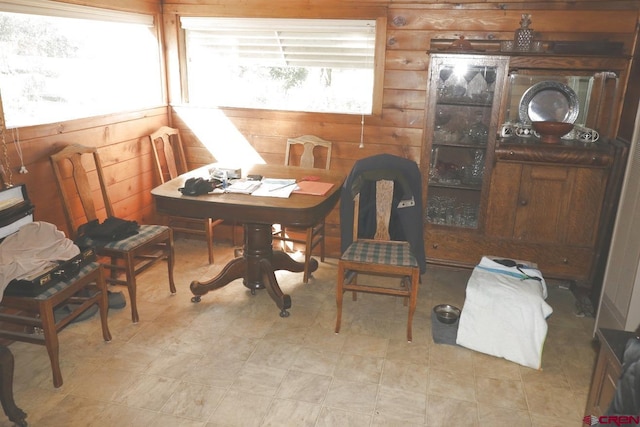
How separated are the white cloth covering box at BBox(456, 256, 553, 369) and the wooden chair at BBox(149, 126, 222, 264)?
2.02m

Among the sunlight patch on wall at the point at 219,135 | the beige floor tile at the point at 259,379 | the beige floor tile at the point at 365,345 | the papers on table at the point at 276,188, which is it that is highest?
the sunlight patch on wall at the point at 219,135

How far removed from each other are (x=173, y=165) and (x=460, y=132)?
7.52 feet

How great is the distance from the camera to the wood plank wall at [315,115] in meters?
3.25

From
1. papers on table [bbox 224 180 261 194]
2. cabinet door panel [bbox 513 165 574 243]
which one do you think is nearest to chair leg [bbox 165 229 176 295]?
papers on table [bbox 224 180 261 194]

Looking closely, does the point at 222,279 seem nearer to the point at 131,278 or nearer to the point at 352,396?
the point at 131,278

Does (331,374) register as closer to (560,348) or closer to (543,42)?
(560,348)

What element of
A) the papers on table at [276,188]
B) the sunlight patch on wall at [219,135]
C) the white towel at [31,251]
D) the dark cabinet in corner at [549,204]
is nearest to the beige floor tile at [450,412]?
the papers on table at [276,188]

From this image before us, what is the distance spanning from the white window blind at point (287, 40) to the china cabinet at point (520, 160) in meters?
0.67

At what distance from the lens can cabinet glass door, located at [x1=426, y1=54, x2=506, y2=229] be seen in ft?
11.1

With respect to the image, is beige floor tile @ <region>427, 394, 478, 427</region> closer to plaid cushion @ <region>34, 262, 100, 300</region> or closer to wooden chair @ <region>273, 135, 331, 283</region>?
wooden chair @ <region>273, 135, 331, 283</region>

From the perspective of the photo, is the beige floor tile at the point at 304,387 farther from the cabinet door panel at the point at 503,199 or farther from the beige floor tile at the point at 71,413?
the cabinet door panel at the point at 503,199

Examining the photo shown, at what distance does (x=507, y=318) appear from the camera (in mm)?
2701

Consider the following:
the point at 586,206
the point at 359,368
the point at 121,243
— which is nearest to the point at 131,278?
the point at 121,243

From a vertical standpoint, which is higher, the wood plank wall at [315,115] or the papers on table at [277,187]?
the wood plank wall at [315,115]
